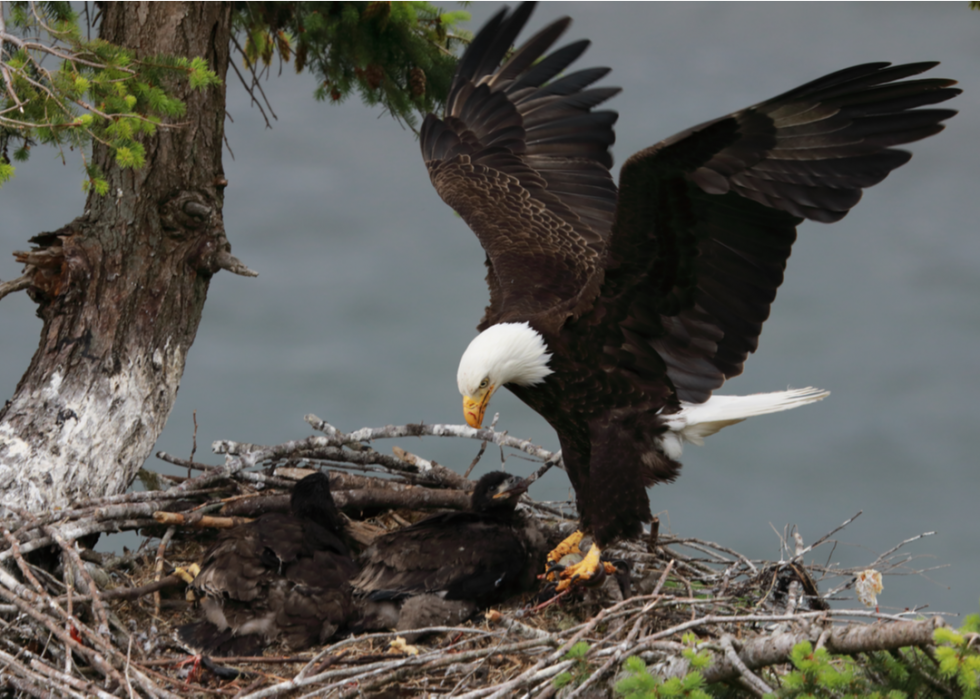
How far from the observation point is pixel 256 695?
304 cm

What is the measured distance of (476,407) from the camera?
14.5ft

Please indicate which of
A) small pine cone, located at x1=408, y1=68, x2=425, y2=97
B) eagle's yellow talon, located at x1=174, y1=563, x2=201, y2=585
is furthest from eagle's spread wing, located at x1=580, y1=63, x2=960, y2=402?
small pine cone, located at x1=408, y1=68, x2=425, y2=97

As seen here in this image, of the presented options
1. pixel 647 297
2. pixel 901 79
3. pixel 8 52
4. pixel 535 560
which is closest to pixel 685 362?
pixel 647 297

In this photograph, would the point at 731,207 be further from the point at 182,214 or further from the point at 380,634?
the point at 182,214

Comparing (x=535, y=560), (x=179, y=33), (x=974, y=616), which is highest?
(x=179, y=33)

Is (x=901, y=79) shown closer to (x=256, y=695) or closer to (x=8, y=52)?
(x=256, y=695)

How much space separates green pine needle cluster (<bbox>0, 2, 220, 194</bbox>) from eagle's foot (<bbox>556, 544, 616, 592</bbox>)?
281cm

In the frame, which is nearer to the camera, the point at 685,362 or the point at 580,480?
the point at 685,362

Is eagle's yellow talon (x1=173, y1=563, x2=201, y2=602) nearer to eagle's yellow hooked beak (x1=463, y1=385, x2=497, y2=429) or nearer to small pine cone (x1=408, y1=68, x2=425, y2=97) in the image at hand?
eagle's yellow hooked beak (x1=463, y1=385, x2=497, y2=429)

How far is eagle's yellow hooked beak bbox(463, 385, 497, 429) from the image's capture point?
4.40 meters

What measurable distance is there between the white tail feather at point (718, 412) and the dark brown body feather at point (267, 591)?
172 cm

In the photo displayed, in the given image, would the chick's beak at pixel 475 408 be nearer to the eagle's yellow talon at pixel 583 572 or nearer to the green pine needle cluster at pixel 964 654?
the eagle's yellow talon at pixel 583 572

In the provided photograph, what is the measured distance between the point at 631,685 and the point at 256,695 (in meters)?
1.39

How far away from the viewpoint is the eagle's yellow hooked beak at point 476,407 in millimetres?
4402
